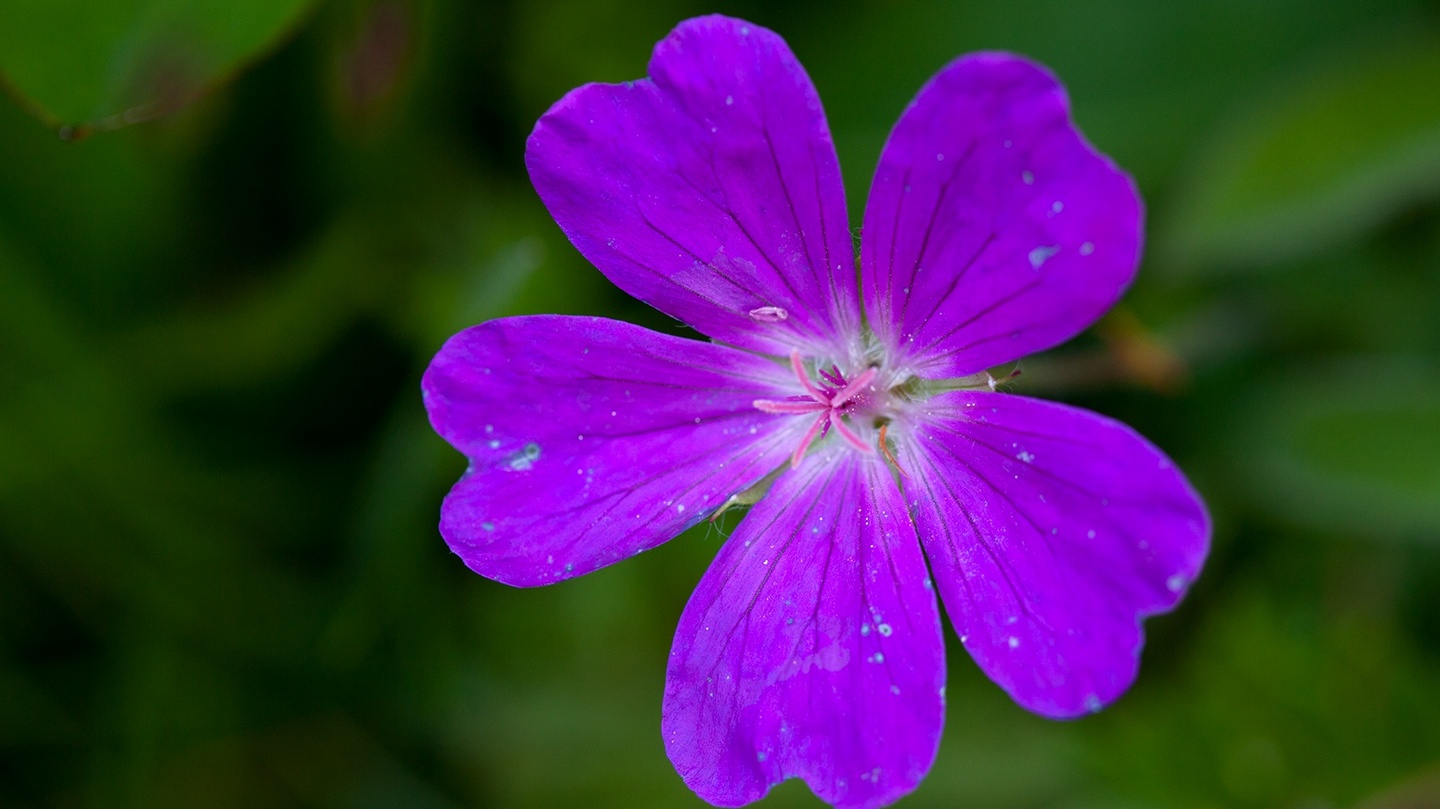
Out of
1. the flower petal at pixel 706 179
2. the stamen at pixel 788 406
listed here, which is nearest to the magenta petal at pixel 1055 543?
the stamen at pixel 788 406

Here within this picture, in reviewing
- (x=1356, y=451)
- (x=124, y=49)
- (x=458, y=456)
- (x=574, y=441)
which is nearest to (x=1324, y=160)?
(x=1356, y=451)

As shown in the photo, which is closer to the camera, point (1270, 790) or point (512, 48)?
point (1270, 790)

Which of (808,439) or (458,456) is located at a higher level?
(808,439)

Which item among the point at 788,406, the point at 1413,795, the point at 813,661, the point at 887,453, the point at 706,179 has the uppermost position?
the point at 706,179

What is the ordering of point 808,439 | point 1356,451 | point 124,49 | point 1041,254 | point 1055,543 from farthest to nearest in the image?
point 1356,451 < point 124,49 < point 808,439 < point 1055,543 < point 1041,254

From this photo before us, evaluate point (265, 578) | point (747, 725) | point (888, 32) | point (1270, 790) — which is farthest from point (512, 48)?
point (1270, 790)

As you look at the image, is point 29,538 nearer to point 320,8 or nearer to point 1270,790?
point 320,8

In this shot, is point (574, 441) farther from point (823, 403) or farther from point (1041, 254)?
point (1041, 254)
